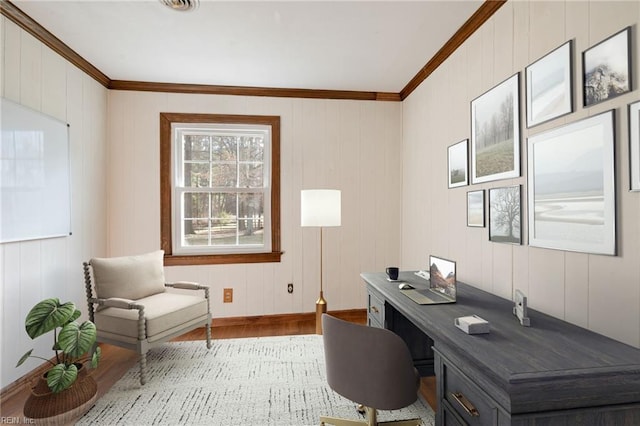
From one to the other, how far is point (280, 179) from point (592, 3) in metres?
2.79

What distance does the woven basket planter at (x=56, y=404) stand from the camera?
1.83 meters

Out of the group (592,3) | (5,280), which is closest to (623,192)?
(592,3)

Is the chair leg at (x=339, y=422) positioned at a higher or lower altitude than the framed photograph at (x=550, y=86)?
lower

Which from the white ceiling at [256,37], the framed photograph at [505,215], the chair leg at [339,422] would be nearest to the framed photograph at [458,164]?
the framed photograph at [505,215]

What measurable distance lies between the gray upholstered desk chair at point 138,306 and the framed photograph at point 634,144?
280 centimetres

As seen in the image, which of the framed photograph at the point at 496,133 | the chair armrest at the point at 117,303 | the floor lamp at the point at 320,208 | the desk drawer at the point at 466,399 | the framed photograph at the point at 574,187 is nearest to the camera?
the desk drawer at the point at 466,399

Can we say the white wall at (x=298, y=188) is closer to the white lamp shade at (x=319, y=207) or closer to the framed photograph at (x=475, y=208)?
the white lamp shade at (x=319, y=207)

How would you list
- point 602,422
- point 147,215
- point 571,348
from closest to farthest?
point 602,422
point 571,348
point 147,215

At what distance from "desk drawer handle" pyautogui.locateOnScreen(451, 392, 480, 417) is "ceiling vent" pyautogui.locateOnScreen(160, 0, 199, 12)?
259 cm

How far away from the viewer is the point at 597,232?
1348 mm

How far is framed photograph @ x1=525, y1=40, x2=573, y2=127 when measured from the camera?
4.88 feet

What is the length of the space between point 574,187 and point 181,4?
2484 millimetres

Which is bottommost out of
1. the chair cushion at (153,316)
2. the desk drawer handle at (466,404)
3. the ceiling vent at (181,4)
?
the chair cushion at (153,316)

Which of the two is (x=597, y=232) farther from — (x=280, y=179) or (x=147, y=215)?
(x=147, y=215)
